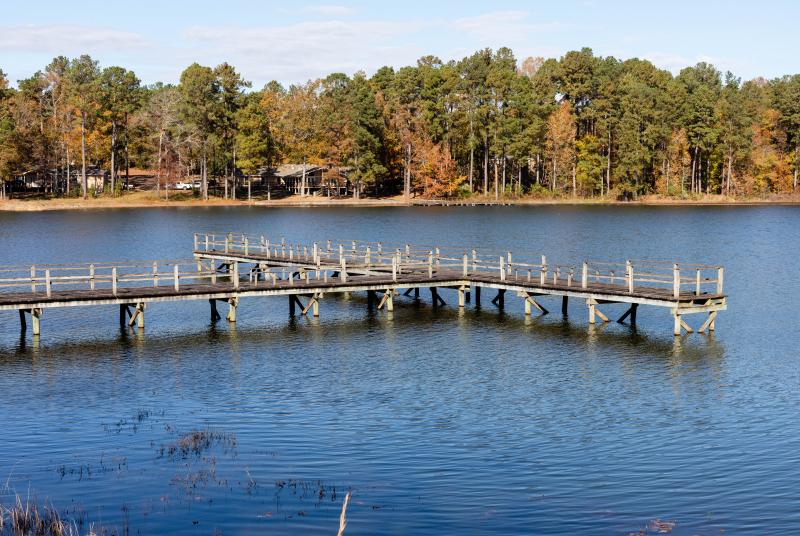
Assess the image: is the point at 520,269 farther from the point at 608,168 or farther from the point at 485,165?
the point at 608,168

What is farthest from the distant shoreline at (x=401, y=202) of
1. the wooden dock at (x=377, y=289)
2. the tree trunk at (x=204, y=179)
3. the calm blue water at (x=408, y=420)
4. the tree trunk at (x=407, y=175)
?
the calm blue water at (x=408, y=420)

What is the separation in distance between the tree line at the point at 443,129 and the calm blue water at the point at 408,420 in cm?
9938

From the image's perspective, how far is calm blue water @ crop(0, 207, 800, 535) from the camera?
1934 centimetres

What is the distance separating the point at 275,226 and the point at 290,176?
51147 mm

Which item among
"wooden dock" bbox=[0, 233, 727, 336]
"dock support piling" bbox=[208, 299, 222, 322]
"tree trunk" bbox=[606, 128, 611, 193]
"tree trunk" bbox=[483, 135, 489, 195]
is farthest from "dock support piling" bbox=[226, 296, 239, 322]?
"tree trunk" bbox=[606, 128, 611, 193]

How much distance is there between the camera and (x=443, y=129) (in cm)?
15838

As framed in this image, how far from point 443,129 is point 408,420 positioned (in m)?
135

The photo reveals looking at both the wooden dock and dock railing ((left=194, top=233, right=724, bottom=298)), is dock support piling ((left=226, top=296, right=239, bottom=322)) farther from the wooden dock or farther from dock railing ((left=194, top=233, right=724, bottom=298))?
dock railing ((left=194, top=233, right=724, bottom=298))

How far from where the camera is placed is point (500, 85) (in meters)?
149

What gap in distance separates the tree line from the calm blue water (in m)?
99.4

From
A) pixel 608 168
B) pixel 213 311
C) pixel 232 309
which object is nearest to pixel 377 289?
pixel 232 309

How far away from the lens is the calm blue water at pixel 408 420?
762 inches

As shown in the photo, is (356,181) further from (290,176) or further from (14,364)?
(14,364)

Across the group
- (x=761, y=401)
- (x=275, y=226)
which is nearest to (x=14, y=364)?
(x=761, y=401)
